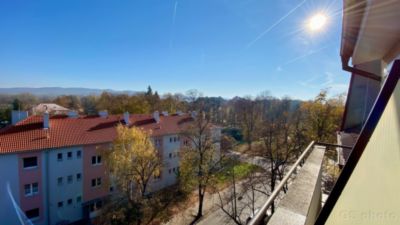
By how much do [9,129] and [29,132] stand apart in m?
1.07

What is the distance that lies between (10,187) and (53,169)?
7.26 ft

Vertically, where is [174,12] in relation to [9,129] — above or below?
above

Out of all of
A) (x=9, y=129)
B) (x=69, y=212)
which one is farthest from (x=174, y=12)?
(x=69, y=212)

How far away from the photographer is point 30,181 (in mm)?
13469

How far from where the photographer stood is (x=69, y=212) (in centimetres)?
1488

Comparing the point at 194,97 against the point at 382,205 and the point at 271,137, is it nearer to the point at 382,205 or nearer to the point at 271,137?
the point at 271,137

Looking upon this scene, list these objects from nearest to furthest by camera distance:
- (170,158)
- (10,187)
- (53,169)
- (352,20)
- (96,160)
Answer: (352,20), (10,187), (53,169), (96,160), (170,158)

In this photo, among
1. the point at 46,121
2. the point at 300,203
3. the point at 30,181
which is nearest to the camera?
the point at 300,203

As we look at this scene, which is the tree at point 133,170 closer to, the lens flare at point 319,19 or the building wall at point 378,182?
the lens flare at point 319,19

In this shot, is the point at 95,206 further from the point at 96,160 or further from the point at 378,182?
the point at 378,182

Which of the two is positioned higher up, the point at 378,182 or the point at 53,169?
the point at 378,182

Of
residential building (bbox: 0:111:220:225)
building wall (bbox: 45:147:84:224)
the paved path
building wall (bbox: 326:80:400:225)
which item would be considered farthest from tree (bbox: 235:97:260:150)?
building wall (bbox: 326:80:400:225)

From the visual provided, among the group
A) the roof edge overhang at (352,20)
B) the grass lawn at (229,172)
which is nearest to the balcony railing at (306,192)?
the roof edge overhang at (352,20)

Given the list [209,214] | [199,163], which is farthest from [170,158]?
[209,214]
